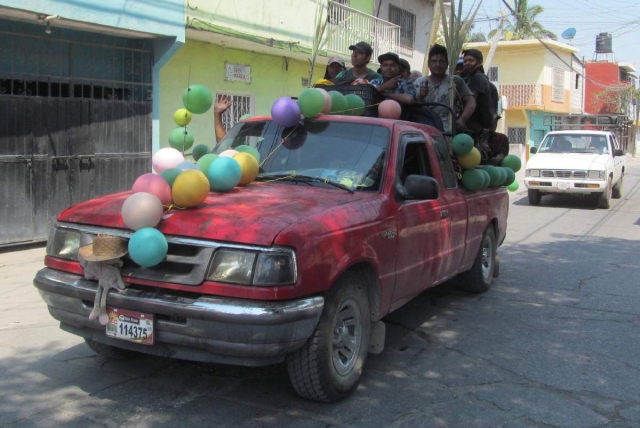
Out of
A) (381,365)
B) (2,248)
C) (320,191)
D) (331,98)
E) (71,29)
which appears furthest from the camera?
(71,29)

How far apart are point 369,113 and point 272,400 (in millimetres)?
3030

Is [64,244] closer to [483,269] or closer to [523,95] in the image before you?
[483,269]

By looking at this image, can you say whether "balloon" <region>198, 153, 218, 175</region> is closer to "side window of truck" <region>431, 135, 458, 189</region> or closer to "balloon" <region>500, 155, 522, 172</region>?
"side window of truck" <region>431, 135, 458, 189</region>

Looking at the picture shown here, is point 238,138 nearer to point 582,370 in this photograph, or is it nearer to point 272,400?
point 272,400

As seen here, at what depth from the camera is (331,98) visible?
5.23 meters

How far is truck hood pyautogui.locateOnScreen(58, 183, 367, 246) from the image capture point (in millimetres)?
3418

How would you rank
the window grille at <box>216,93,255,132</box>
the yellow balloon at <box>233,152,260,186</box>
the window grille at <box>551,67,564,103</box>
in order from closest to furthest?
the yellow balloon at <box>233,152,260,186</box> < the window grille at <box>216,93,255,132</box> < the window grille at <box>551,67,564,103</box>

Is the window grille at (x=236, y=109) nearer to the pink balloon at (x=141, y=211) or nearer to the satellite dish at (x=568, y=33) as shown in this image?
the pink balloon at (x=141, y=211)

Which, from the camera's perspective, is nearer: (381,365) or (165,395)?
(165,395)

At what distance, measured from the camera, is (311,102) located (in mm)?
4820

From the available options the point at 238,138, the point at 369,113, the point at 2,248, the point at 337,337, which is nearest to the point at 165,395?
the point at 337,337

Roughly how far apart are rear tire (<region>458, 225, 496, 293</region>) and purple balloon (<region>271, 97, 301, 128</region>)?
2746 millimetres

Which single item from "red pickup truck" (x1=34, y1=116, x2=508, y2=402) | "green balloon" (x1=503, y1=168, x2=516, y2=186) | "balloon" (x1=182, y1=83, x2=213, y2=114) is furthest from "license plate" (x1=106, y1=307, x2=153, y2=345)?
"green balloon" (x1=503, y1=168, x2=516, y2=186)

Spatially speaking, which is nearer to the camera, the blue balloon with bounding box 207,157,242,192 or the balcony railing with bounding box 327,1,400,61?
the blue balloon with bounding box 207,157,242,192
